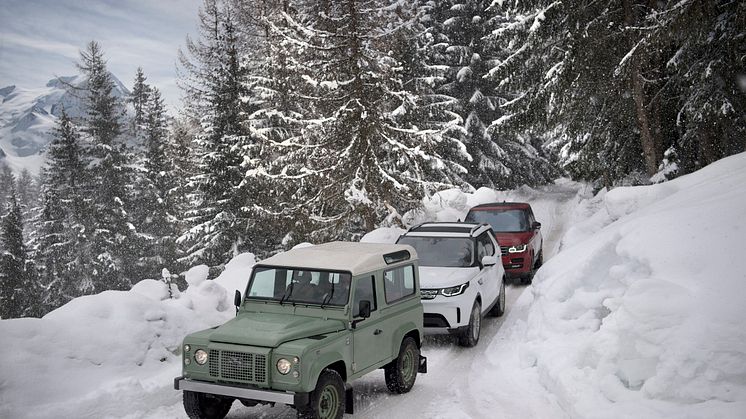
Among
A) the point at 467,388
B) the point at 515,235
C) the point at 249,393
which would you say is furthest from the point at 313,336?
the point at 515,235

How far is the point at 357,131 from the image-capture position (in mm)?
19234

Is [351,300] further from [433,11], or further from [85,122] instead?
[85,122]

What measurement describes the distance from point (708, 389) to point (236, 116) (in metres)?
22.4

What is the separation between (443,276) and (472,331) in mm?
1109

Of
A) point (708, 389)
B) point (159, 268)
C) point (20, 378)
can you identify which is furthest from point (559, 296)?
point (159, 268)

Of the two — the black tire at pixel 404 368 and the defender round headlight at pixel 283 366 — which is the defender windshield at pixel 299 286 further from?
the black tire at pixel 404 368

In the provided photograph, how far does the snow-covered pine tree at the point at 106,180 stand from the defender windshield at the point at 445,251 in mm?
26642

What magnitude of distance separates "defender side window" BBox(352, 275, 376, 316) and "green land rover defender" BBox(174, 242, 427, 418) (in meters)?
0.01

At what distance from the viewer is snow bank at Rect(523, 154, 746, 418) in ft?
19.1

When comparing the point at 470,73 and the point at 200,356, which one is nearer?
the point at 200,356

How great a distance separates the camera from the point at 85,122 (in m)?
36.1

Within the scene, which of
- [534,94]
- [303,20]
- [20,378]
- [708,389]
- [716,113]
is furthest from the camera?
[303,20]

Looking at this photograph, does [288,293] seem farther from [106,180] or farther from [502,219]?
[106,180]

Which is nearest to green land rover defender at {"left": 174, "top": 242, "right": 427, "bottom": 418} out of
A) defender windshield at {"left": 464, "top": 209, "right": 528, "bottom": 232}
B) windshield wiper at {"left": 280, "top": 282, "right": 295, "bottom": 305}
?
windshield wiper at {"left": 280, "top": 282, "right": 295, "bottom": 305}
